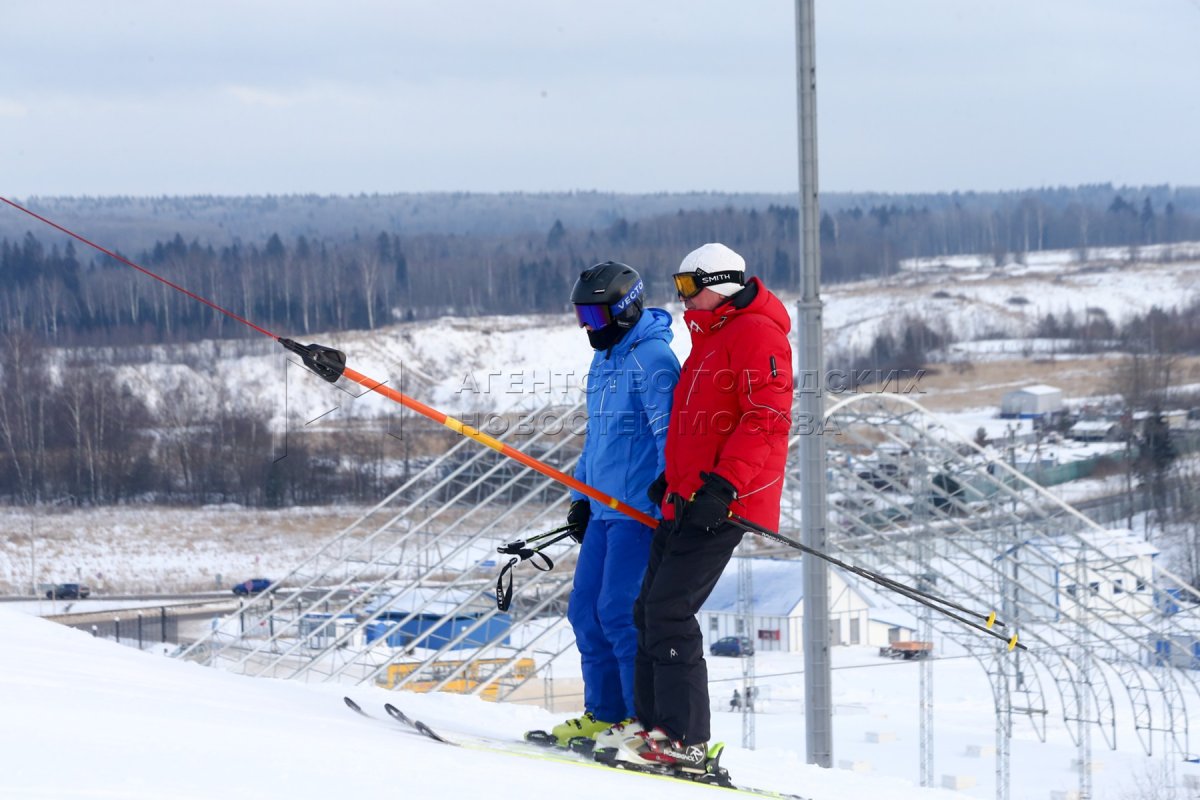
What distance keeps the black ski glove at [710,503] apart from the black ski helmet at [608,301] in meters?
0.71

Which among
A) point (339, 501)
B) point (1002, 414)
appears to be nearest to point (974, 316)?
point (1002, 414)

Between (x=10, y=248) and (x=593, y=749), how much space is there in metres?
72.6

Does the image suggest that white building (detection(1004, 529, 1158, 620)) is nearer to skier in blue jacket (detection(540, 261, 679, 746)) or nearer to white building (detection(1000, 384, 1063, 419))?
skier in blue jacket (detection(540, 261, 679, 746))

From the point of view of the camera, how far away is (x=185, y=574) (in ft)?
109

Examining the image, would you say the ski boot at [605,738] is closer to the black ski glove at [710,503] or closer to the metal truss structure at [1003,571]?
the black ski glove at [710,503]

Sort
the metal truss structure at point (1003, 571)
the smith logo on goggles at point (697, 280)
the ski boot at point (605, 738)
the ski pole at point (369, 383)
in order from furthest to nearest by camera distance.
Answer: the metal truss structure at point (1003, 571) → the ski boot at point (605, 738) → the smith logo on goggles at point (697, 280) → the ski pole at point (369, 383)

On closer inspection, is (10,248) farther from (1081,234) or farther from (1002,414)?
(1081,234)

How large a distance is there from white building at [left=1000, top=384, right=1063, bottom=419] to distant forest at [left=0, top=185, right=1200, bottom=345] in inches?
606

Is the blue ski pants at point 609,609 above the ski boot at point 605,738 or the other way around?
above

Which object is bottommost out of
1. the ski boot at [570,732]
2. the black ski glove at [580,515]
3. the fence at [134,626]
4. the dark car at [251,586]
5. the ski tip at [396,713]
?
the dark car at [251,586]

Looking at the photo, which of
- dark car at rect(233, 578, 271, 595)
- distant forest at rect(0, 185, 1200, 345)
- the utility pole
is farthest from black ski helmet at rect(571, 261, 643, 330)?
distant forest at rect(0, 185, 1200, 345)

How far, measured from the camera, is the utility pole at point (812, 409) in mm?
6445

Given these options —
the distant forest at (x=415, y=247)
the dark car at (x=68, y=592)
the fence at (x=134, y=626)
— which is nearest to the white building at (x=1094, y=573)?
the fence at (x=134, y=626)

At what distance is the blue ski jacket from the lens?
13.1 feet
